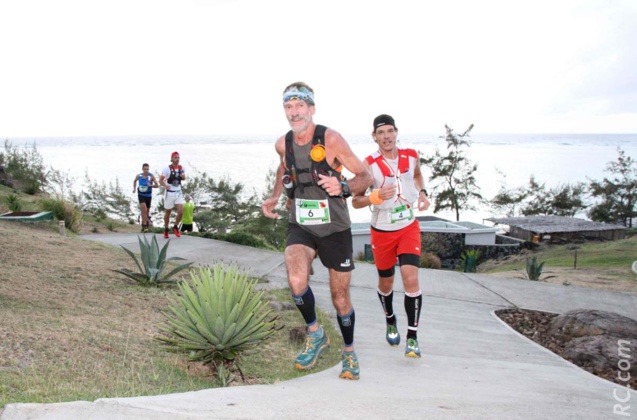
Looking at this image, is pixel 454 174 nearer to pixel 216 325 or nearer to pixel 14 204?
pixel 14 204

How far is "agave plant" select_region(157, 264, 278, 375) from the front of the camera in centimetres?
475

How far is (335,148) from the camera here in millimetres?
5031

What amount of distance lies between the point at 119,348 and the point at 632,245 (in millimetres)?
26669

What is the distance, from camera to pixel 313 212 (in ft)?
16.7

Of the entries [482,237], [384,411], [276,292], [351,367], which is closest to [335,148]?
[351,367]

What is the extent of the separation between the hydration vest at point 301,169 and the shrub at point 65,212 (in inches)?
457

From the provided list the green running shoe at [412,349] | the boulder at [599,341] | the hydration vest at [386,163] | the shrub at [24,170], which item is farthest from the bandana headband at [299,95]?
the shrub at [24,170]

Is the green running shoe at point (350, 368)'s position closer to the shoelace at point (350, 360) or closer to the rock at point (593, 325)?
the shoelace at point (350, 360)

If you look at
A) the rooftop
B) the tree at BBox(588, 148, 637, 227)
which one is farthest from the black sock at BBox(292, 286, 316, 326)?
the tree at BBox(588, 148, 637, 227)

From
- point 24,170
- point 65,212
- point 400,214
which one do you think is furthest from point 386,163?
point 24,170

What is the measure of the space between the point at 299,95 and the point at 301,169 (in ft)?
2.01

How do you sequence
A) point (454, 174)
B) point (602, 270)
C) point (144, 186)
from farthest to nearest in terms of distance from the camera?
point (454, 174), point (602, 270), point (144, 186)

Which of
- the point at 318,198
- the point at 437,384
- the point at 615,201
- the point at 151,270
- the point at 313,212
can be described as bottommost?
the point at 615,201

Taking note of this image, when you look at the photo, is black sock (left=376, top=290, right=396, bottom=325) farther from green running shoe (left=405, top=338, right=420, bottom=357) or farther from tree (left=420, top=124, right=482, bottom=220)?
tree (left=420, top=124, right=482, bottom=220)
